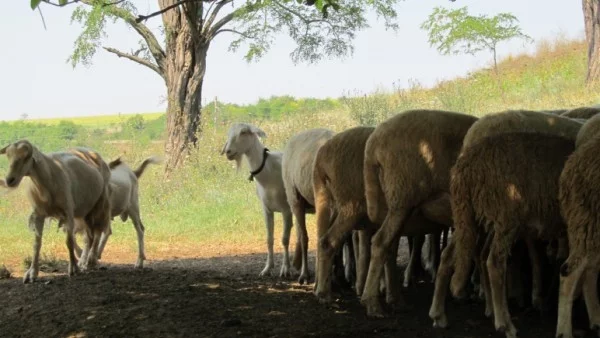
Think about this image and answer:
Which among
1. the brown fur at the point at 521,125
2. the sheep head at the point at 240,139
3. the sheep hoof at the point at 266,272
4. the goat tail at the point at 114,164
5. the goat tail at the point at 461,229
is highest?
the brown fur at the point at 521,125

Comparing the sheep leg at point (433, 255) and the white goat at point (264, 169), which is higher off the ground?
the white goat at point (264, 169)

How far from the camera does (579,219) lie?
6199 mm

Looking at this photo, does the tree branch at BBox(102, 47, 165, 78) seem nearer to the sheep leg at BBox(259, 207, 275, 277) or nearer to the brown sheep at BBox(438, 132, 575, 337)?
the sheep leg at BBox(259, 207, 275, 277)

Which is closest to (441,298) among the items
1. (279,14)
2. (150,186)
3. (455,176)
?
(455,176)

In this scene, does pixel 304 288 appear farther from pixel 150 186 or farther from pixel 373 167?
pixel 150 186

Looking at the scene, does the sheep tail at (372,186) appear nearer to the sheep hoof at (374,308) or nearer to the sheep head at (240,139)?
the sheep hoof at (374,308)

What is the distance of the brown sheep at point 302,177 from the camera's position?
977 centimetres

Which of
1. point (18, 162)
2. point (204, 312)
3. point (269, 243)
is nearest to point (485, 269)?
point (204, 312)

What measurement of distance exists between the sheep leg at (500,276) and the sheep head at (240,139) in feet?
18.9

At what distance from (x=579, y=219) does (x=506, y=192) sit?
530 millimetres

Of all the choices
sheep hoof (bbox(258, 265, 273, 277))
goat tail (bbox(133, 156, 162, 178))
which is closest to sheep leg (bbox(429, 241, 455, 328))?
sheep hoof (bbox(258, 265, 273, 277))

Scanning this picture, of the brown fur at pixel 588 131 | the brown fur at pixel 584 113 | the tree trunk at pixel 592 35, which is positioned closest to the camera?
the brown fur at pixel 588 131

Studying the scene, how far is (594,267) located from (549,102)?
51.7 ft

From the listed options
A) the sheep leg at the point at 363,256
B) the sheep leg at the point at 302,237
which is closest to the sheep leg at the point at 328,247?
the sheep leg at the point at 363,256
